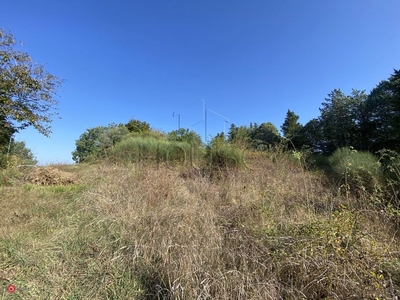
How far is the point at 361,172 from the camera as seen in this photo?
3699 millimetres

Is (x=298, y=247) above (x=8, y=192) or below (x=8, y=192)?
below

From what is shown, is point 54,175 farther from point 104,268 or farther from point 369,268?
point 369,268

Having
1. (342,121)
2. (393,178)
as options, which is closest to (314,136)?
(342,121)

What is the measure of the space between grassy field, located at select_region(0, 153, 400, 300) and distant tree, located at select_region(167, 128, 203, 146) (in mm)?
3585

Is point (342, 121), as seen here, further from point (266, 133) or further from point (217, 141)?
point (217, 141)

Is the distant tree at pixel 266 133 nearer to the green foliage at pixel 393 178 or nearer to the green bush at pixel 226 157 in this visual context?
the green bush at pixel 226 157

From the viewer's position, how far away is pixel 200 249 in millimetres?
1616

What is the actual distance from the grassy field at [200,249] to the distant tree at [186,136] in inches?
141

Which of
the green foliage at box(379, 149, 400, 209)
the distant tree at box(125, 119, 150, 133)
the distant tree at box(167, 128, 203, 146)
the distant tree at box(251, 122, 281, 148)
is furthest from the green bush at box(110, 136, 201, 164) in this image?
the distant tree at box(251, 122, 281, 148)

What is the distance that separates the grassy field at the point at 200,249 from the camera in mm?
1246

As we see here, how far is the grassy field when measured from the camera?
1.25 metres

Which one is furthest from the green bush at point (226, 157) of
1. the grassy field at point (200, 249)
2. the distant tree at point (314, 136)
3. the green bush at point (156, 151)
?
the distant tree at point (314, 136)

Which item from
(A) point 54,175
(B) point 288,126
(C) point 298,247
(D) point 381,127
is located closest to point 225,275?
(C) point 298,247

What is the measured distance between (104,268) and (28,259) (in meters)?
0.76
